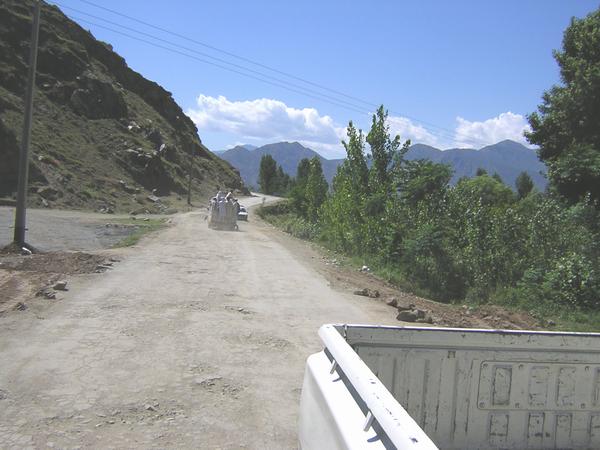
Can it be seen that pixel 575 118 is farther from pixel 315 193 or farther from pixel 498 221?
pixel 315 193

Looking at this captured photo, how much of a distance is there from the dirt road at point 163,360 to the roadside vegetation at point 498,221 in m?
4.39

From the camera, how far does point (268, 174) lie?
381ft

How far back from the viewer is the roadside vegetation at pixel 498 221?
1245cm

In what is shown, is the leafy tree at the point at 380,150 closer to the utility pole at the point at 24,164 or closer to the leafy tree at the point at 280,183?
the utility pole at the point at 24,164

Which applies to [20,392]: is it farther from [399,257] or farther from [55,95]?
[55,95]

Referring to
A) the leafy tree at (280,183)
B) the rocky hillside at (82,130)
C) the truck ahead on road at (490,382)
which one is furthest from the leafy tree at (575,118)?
the leafy tree at (280,183)

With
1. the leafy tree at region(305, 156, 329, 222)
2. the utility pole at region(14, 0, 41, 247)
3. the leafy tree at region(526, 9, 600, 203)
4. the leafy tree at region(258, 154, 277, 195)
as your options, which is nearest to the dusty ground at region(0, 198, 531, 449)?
the utility pole at region(14, 0, 41, 247)

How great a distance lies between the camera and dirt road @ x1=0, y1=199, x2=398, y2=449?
4.25m

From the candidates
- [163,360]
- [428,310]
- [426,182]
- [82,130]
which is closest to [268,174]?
[82,130]

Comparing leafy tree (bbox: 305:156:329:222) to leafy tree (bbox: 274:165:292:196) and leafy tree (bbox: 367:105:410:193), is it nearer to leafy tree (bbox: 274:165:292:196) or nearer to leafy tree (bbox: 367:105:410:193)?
leafy tree (bbox: 367:105:410:193)

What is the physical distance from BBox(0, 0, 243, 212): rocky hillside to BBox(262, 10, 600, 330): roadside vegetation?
24642 millimetres

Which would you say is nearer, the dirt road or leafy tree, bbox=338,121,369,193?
the dirt road

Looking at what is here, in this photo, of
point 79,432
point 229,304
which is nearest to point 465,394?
point 79,432

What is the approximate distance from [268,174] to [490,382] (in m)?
113
